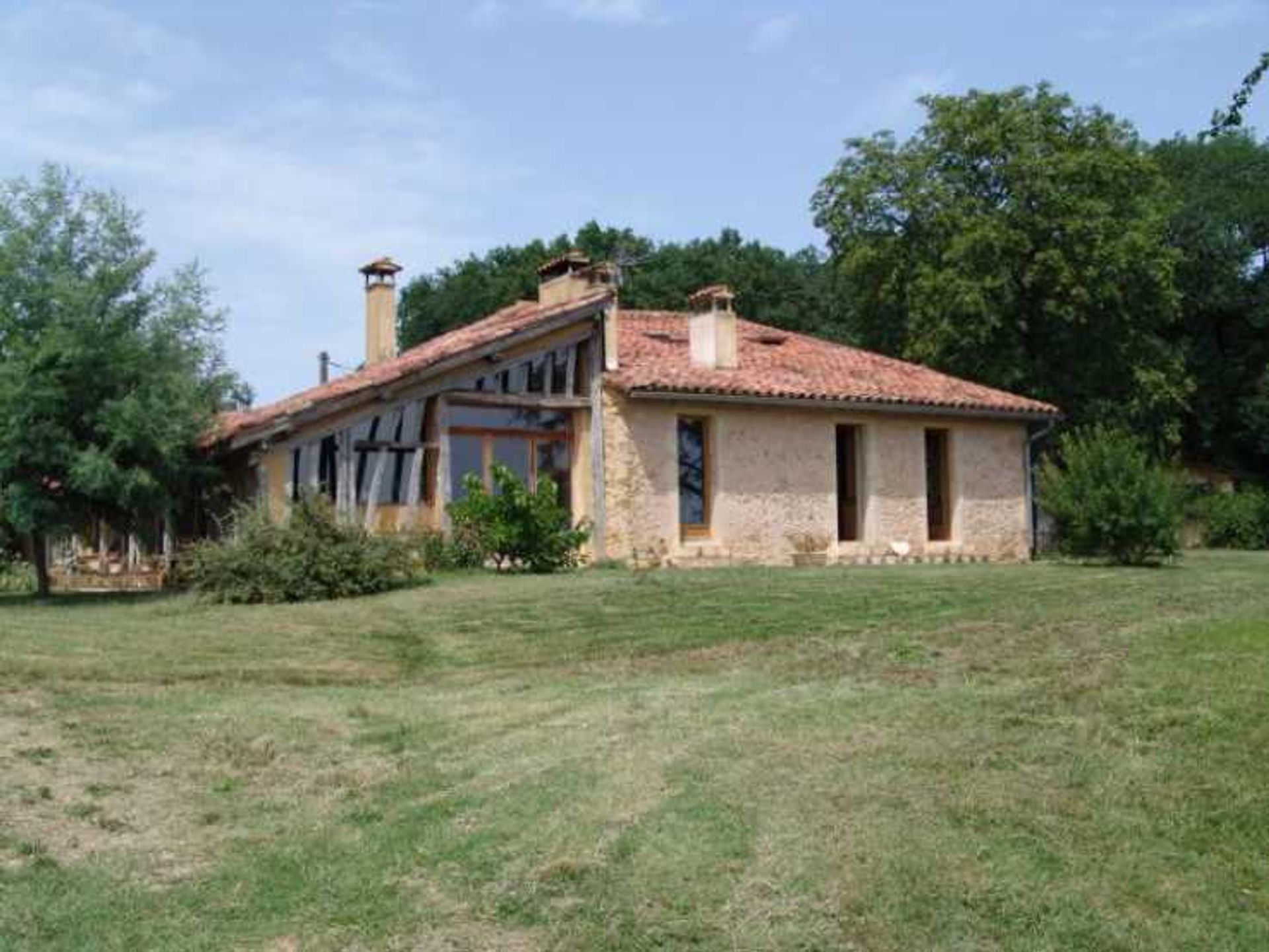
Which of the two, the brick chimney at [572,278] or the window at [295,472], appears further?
the brick chimney at [572,278]

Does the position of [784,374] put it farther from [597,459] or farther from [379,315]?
[379,315]

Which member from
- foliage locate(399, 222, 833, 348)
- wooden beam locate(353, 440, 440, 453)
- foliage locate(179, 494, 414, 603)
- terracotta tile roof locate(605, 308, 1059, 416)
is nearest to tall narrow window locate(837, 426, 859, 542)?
terracotta tile roof locate(605, 308, 1059, 416)

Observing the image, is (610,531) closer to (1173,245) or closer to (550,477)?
(550,477)

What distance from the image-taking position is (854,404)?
2227 cm

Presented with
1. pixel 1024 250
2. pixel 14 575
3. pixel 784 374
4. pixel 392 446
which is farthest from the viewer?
pixel 1024 250

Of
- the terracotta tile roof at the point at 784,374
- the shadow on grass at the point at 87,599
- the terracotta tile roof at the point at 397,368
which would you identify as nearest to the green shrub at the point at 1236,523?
the terracotta tile roof at the point at 784,374

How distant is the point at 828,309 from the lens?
46375 millimetres

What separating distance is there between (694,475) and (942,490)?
518 centimetres

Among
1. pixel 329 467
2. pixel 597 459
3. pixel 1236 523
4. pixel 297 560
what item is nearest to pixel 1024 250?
pixel 1236 523

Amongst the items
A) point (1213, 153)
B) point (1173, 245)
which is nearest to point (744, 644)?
point (1173, 245)

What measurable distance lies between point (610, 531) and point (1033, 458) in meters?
16.8

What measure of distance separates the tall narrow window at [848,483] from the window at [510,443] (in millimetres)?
4949

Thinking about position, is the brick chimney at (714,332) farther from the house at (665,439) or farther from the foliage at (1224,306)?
the foliage at (1224,306)

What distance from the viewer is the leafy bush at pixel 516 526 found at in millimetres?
19016
